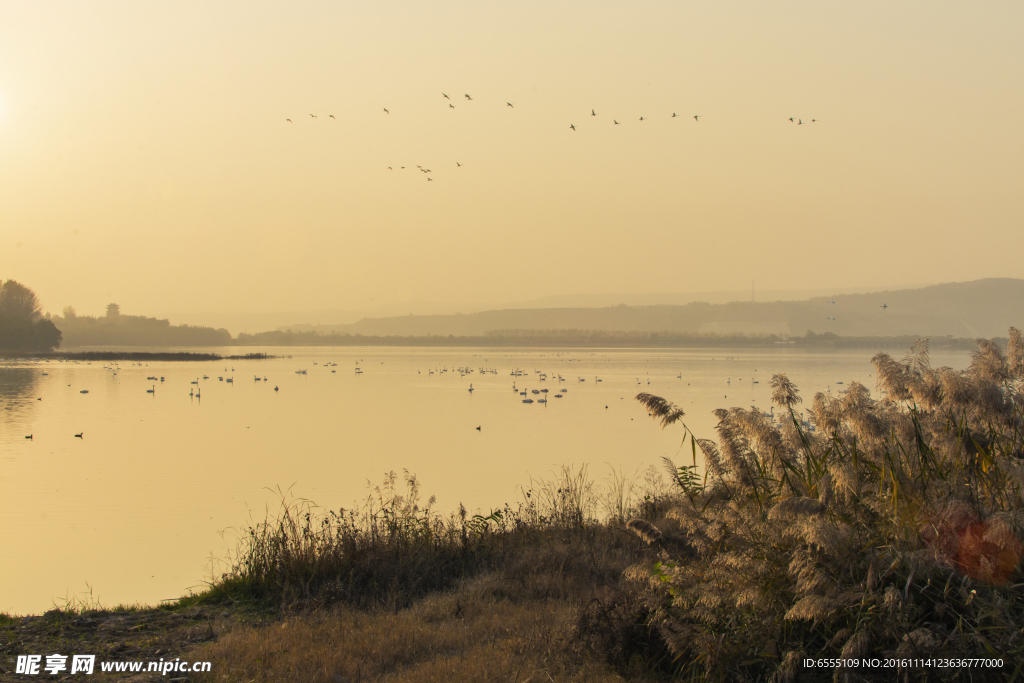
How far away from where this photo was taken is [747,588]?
4895 millimetres

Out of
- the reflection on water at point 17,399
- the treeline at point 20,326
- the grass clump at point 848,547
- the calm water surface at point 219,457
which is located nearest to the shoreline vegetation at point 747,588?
the grass clump at point 848,547

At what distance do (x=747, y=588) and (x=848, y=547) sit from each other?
685 mm

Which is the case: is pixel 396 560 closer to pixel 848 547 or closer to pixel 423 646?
pixel 423 646

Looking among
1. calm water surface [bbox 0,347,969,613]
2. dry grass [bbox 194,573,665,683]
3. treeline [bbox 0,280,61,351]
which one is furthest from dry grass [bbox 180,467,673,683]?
treeline [bbox 0,280,61,351]

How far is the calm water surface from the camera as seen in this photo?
38.0 feet

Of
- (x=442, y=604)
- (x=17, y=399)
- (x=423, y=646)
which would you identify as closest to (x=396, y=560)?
(x=442, y=604)

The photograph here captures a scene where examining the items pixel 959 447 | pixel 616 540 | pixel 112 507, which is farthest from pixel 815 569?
pixel 112 507

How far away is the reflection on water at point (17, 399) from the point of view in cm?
2990

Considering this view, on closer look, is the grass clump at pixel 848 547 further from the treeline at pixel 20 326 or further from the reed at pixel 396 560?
the treeline at pixel 20 326

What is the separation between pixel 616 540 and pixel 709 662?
5.01m

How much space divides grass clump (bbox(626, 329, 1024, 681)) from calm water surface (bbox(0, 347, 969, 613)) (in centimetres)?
747

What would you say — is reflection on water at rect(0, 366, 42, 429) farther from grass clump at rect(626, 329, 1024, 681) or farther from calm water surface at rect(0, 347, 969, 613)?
grass clump at rect(626, 329, 1024, 681)

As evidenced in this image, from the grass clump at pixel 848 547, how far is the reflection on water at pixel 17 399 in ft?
97.9

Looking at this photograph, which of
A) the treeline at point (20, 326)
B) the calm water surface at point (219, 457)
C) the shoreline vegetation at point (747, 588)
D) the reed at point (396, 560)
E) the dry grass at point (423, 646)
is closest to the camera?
the shoreline vegetation at point (747, 588)
